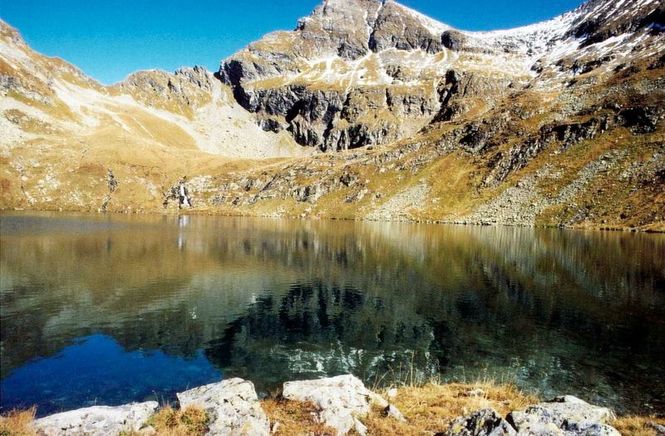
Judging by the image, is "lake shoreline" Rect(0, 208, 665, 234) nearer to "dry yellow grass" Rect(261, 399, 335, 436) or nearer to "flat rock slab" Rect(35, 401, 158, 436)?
"dry yellow grass" Rect(261, 399, 335, 436)

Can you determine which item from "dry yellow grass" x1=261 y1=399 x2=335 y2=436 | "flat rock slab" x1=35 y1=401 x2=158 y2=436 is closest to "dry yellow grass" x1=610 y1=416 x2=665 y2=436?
"dry yellow grass" x1=261 y1=399 x2=335 y2=436

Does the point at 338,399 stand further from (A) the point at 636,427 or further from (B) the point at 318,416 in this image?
(A) the point at 636,427

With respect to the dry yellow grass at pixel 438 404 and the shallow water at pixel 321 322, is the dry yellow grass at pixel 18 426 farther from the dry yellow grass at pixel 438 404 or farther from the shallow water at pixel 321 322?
the dry yellow grass at pixel 438 404

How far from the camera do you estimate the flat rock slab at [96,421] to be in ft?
43.8

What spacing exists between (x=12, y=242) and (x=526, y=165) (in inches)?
5763

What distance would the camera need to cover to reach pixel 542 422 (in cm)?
1262

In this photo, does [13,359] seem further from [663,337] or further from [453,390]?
[663,337]

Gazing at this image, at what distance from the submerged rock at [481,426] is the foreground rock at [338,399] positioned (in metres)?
2.97

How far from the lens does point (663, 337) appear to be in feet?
97.5

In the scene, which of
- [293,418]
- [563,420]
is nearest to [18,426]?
[293,418]

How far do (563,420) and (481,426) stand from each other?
245 cm

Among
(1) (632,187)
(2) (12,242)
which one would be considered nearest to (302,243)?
(2) (12,242)

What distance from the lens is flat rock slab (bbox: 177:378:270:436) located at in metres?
13.7

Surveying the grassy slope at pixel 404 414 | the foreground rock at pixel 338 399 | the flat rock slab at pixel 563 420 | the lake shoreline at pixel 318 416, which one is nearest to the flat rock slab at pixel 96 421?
the lake shoreline at pixel 318 416
